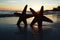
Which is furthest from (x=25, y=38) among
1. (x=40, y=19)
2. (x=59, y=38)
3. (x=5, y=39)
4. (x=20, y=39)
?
(x=40, y=19)

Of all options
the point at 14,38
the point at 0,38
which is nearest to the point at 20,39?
the point at 14,38

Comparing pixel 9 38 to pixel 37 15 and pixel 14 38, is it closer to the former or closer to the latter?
pixel 14 38

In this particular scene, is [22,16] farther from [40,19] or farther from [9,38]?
[9,38]

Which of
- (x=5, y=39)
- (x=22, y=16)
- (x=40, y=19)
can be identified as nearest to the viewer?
(x=5, y=39)

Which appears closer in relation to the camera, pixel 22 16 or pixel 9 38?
pixel 9 38

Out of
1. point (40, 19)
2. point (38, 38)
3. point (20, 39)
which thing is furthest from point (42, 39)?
point (40, 19)

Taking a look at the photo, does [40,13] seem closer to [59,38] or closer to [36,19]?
[36,19]

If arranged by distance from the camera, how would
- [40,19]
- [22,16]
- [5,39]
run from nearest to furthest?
1. [5,39]
2. [40,19]
3. [22,16]

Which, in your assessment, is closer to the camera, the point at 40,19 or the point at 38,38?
the point at 38,38
